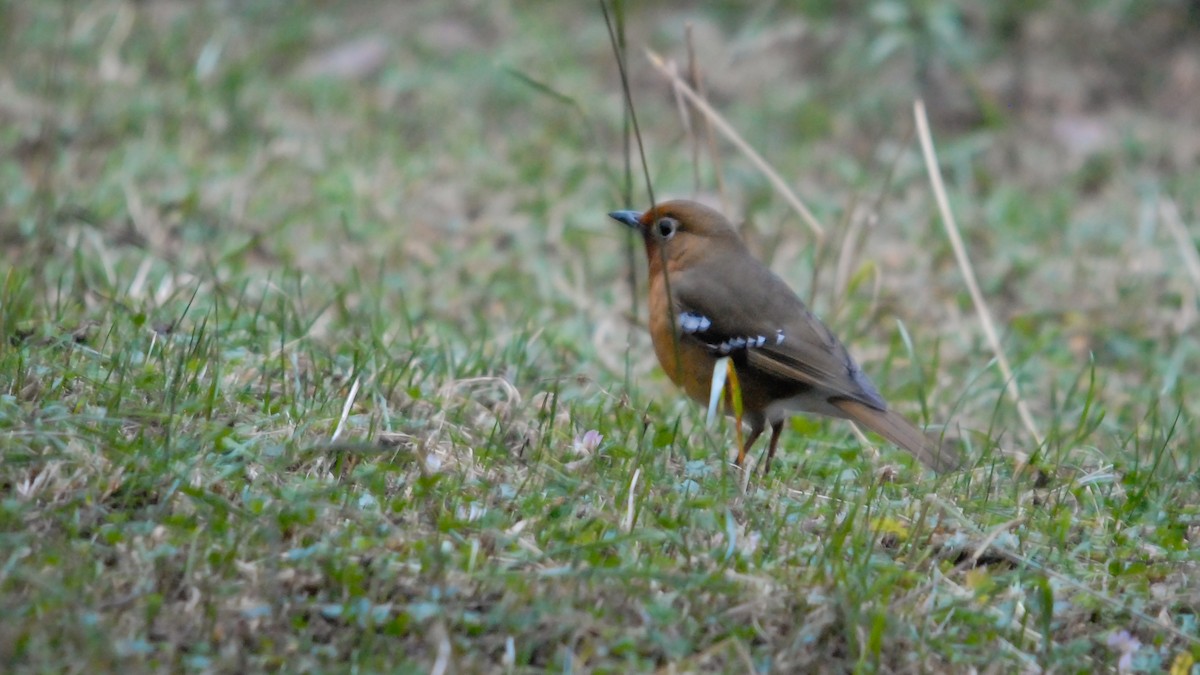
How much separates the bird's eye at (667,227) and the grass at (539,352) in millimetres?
497

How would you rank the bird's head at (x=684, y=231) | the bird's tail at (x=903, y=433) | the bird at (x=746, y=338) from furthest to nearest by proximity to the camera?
the bird's head at (x=684, y=231) < the bird at (x=746, y=338) < the bird's tail at (x=903, y=433)

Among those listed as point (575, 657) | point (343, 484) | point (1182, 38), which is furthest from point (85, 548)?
point (1182, 38)

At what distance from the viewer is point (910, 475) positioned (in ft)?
15.1

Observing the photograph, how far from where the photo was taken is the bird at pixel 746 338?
4.91 meters

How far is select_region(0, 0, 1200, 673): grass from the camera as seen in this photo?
11.1 feet

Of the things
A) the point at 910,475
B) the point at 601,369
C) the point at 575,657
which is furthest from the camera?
the point at 601,369

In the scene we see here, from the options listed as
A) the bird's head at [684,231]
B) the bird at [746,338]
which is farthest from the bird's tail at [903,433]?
the bird's head at [684,231]

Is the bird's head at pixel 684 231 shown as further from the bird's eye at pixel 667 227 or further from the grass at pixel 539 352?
the grass at pixel 539 352

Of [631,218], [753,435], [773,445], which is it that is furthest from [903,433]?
[631,218]

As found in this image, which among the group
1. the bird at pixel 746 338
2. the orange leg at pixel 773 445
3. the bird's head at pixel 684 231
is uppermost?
the bird's head at pixel 684 231

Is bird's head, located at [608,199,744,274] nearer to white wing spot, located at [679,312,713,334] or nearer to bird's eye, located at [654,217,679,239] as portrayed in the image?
bird's eye, located at [654,217,679,239]

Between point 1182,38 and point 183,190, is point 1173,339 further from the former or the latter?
point 183,190

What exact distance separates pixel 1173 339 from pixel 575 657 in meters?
4.74

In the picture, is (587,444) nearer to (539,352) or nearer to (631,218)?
(539,352)
